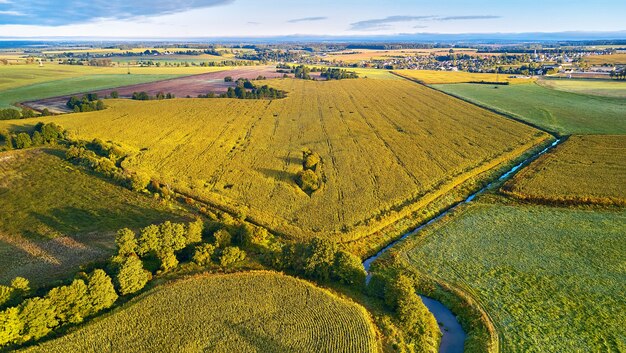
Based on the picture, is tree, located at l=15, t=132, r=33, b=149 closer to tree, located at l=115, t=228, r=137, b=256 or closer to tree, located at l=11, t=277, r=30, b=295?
tree, located at l=115, t=228, r=137, b=256

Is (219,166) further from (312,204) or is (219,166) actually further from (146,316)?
(146,316)

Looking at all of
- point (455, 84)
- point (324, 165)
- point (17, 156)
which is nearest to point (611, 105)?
point (455, 84)

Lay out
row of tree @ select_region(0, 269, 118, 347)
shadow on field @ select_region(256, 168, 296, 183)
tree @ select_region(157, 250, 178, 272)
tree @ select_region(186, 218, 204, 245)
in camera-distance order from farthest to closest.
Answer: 1. shadow on field @ select_region(256, 168, 296, 183)
2. tree @ select_region(186, 218, 204, 245)
3. tree @ select_region(157, 250, 178, 272)
4. row of tree @ select_region(0, 269, 118, 347)

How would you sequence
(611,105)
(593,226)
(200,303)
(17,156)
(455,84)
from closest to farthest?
(200,303)
(593,226)
(17,156)
(611,105)
(455,84)

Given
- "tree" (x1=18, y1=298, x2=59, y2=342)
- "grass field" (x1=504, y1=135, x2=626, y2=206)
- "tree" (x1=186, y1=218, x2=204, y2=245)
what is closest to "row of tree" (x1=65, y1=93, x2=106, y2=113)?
"tree" (x1=186, y1=218, x2=204, y2=245)


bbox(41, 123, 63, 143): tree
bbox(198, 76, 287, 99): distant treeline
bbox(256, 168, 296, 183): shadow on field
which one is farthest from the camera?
bbox(198, 76, 287, 99): distant treeline

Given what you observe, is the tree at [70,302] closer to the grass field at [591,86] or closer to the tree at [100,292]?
the tree at [100,292]
